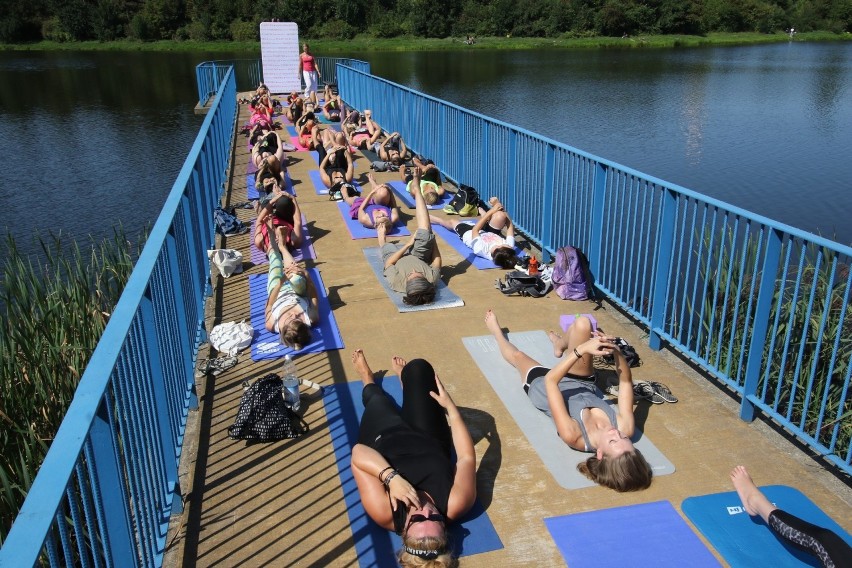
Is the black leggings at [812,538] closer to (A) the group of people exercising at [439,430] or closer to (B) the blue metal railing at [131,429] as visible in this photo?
(A) the group of people exercising at [439,430]

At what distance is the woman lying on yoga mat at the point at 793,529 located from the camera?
3.34 meters

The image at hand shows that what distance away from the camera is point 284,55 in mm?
24562

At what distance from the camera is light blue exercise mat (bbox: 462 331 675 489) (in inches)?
169

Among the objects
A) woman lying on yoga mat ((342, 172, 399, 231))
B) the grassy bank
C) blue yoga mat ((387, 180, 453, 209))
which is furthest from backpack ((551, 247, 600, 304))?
the grassy bank

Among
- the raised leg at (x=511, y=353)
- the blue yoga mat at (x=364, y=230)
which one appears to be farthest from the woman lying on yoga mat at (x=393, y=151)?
the raised leg at (x=511, y=353)

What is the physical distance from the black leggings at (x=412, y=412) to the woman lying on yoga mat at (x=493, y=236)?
3.35 m

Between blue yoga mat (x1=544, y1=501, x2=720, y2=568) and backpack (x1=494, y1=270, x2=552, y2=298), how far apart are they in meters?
3.14

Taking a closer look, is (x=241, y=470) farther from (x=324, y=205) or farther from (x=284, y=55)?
(x=284, y=55)

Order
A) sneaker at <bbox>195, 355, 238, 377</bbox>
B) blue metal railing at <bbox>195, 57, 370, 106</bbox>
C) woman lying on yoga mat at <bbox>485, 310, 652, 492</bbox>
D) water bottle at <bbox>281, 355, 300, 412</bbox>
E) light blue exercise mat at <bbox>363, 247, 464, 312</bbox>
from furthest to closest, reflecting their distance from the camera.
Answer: blue metal railing at <bbox>195, 57, 370, 106</bbox>, light blue exercise mat at <bbox>363, 247, 464, 312</bbox>, sneaker at <bbox>195, 355, 238, 377</bbox>, water bottle at <bbox>281, 355, 300, 412</bbox>, woman lying on yoga mat at <bbox>485, 310, 652, 492</bbox>

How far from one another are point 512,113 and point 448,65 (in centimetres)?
2431

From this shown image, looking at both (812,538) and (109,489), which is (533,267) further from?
(109,489)

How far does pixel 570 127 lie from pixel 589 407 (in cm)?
1840

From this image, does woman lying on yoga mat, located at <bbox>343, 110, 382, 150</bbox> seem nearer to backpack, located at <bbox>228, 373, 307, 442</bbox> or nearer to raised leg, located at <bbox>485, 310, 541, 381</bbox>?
raised leg, located at <bbox>485, 310, 541, 381</bbox>

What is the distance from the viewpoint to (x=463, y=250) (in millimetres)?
8414
